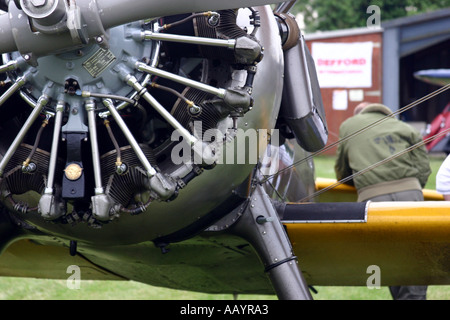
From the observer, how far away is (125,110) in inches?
148

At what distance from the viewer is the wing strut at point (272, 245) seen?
4.17 meters

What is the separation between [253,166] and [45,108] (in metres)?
1.10

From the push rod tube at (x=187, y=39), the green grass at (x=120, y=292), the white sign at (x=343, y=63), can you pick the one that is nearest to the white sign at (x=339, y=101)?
the white sign at (x=343, y=63)

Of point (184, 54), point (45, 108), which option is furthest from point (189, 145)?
point (45, 108)

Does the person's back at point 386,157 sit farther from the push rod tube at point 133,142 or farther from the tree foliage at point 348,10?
the tree foliage at point 348,10

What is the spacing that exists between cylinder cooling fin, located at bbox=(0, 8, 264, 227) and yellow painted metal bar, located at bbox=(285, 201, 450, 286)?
130 centimetres

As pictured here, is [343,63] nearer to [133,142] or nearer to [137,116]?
[137,116]

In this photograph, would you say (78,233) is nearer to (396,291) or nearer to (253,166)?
(253,166)

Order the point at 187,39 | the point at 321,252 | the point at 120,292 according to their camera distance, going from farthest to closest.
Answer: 1. the point at 120,292
2. the point at 321,252
3. the point at 187,39

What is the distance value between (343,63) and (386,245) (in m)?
19.4

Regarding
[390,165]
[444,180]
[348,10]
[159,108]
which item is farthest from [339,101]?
[159,108]

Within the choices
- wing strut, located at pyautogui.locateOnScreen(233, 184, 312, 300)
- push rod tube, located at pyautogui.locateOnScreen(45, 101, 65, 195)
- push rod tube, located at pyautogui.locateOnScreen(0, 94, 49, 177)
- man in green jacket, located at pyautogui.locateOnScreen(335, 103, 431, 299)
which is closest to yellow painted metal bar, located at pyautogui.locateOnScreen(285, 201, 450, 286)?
wing strut, located at pyautogui.locateOnScreen(233, 184, 312, 300)

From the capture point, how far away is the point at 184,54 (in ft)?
12.5

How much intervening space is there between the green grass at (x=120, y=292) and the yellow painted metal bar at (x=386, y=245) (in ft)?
10.4
